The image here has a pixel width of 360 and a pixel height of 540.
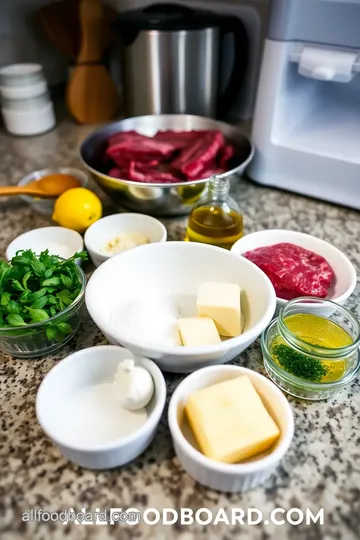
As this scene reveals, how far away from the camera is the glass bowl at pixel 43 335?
524 mm

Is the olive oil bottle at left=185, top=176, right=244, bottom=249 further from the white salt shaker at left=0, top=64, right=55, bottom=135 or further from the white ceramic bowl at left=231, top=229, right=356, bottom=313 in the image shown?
the white salt shaker at left=0, top=64, right=55, bottom=135

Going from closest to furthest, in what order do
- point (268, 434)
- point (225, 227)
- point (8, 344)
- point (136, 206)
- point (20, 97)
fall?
point (268, 434) → point (8, 344) → point (225, 227) → point (136, 206) → point (20, 97)

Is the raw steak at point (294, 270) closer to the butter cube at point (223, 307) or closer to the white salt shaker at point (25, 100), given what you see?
the butter cube at point (223, 307)

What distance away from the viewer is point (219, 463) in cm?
41

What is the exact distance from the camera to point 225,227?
68cm

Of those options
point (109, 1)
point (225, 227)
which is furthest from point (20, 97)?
point (225, 227)

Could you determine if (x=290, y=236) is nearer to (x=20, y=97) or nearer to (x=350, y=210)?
(x=350, y=210)

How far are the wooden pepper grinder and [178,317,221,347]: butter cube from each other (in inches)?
32.3

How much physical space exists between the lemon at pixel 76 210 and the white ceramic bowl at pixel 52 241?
0.02 meters

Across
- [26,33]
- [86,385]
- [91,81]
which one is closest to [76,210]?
[86,385]

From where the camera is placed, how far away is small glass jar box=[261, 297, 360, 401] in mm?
501

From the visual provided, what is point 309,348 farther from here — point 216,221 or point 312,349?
point 216,221

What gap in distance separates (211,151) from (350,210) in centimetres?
28

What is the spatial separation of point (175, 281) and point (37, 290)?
18cm
